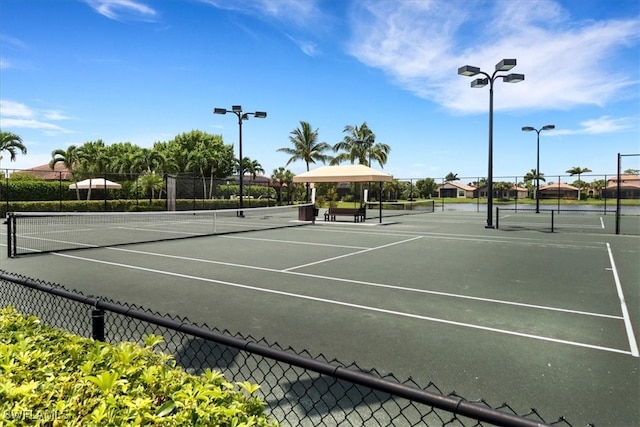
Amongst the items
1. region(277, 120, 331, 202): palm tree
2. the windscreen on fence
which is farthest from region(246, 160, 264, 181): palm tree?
the windscreen on fence

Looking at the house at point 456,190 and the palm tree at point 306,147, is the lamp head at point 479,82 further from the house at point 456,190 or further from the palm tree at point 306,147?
the house at point 456,190

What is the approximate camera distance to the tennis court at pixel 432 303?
13.6ft

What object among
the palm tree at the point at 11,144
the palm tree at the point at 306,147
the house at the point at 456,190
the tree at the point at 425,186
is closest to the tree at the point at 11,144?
the palm tree at the point at 11,144

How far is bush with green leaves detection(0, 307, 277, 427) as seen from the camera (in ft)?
6.95

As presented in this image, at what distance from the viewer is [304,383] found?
4.04 metres

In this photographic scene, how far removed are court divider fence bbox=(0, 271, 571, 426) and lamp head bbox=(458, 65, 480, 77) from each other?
16.2 m

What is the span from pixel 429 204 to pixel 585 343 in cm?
4134

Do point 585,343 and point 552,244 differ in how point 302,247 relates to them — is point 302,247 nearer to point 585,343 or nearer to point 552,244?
point 552,244

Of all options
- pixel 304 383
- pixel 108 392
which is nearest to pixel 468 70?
pixel 304 383

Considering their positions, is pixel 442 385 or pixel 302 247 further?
pixel 302 247

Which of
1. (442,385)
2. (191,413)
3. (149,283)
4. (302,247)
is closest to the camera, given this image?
(191,413)

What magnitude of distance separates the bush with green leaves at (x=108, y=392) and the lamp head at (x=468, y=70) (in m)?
17.7

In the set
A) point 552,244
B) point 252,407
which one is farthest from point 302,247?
point 252,407

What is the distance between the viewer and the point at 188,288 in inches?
308
